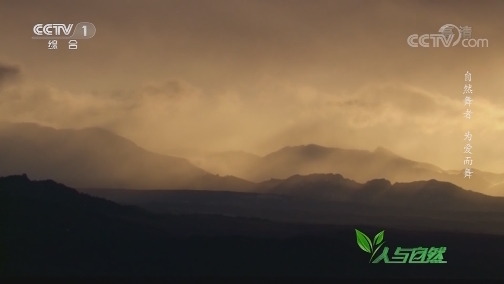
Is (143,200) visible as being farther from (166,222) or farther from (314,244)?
(314,244)

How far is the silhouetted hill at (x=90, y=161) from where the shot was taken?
3465 millimetres

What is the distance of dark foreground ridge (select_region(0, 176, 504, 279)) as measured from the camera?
344 cm

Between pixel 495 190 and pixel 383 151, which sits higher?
pixel 383 151

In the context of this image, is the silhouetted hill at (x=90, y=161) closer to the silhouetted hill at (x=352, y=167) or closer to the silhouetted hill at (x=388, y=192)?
the silhouetted hill at (x=352, y=167)

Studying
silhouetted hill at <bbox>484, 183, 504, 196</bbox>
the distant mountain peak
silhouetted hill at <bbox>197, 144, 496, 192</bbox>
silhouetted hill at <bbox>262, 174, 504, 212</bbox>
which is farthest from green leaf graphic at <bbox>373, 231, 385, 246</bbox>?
silhouetted hill at <bbox>484, 183, 504, 196</bbox>

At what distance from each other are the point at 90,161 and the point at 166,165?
510mm

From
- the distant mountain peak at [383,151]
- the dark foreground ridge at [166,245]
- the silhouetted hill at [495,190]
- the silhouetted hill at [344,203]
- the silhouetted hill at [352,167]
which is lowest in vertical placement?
the dark foreground ridge at [166,245]

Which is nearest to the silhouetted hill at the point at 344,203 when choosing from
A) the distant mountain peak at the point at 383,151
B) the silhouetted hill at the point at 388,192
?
the silhouetted hill at the point at 388,192

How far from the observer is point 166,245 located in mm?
3480

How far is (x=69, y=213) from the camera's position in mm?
3461

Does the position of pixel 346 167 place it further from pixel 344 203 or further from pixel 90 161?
pixel 90 161

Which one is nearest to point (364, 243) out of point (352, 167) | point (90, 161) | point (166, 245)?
point (352, 167)

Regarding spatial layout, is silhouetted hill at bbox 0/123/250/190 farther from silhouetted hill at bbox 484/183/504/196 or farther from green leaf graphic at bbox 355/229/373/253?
silhouetted hill at bbox 484/183/504/196

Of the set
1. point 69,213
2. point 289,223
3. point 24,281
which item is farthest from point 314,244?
point 24,281
